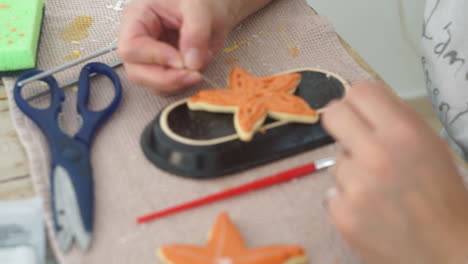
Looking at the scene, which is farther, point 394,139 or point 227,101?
point 227,101

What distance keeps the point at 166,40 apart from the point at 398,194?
0.38m

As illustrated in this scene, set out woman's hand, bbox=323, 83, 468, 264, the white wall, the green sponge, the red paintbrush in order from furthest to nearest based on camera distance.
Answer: the white wall, the green sponge, the red paintbrush, woman's hand, bbox=323, 83, 468, 264

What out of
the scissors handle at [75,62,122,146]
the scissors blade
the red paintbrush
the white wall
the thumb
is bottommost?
the white wall

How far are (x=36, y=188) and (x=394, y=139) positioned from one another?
35cm

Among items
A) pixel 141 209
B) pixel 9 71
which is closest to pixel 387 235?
pixel 141 209

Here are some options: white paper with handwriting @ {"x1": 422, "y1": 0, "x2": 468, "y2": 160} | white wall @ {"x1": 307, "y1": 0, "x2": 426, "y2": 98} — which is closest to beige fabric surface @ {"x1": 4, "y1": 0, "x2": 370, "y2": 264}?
white paper with handwriting @ {"x1": 422, "y1": 0, "x2": 468, "y2": 160}

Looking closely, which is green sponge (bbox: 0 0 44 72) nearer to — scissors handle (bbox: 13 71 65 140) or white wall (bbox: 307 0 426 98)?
scissors handle (bbox: 13 71 65 140)

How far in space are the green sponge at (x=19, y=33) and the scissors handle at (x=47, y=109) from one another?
0.03 m

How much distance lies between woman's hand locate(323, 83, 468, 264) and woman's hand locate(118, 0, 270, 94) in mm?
242

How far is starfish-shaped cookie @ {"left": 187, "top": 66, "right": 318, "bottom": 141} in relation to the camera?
57 centimetres

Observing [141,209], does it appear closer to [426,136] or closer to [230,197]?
[230,197]

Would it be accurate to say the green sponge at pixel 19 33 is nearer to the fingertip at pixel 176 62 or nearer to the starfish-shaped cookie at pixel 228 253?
the fingertip at pixel 176 62

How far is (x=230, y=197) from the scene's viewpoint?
537 mm

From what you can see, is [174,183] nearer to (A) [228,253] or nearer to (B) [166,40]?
(A) [228,253]
